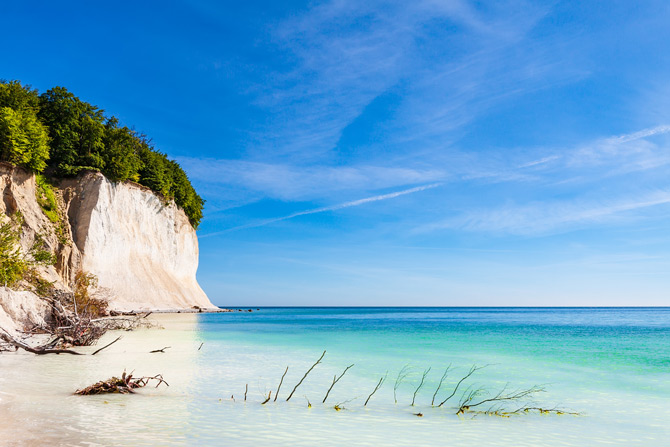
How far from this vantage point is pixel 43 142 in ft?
126

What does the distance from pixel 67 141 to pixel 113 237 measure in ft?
33.6

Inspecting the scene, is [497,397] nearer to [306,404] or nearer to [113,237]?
[306,404]

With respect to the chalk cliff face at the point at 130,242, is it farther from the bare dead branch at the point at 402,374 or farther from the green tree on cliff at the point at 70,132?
the bare dead branch at the point at 402,374

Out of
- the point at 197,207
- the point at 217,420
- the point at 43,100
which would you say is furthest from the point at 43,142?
the point at 217,420

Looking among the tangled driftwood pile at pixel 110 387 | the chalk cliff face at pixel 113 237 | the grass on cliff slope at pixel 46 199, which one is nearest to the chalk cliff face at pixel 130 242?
the chalk cliff face at pixel 113 237

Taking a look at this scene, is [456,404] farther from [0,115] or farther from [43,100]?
[43,100]

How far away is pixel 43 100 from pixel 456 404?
4987 centimetres

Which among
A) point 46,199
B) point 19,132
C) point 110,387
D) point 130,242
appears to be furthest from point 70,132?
point 110,387

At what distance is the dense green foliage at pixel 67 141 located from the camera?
36.4 m

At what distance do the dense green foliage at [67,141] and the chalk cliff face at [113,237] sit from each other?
1.34 metres

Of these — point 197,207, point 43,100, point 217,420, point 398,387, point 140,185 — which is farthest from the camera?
point 197,207

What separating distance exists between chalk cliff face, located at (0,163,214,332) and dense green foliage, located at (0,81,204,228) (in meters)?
1.34

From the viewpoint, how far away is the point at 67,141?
45156mm

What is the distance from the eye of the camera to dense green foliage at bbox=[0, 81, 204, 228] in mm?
36438
